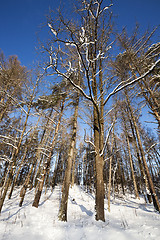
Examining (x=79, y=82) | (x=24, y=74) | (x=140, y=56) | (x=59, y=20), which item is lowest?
(x=59, y=20)

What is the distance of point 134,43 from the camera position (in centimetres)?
670

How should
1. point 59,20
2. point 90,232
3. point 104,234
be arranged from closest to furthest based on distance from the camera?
point 104,234 < point 90,232 < point 59,20

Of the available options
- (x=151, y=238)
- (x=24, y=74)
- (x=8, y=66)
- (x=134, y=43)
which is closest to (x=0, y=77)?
(x=8, y=66)

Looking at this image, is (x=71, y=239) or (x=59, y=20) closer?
(x=71, y=239)

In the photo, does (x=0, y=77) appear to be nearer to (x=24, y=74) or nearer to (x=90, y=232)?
(x=24, y=74)

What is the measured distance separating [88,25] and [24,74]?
4997mm

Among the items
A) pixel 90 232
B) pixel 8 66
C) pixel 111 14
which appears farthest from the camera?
pixel 8 66

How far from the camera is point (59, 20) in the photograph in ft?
11.0

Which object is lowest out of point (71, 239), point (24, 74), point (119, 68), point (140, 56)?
point (71, 239)

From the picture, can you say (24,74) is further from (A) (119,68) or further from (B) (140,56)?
(B) (140,56)

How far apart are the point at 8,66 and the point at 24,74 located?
1.74m

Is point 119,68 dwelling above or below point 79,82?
below

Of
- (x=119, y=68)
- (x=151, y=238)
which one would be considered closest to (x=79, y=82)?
(x=119, y=68)

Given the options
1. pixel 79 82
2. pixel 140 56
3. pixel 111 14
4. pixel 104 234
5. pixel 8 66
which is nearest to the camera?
pixel 104 234
